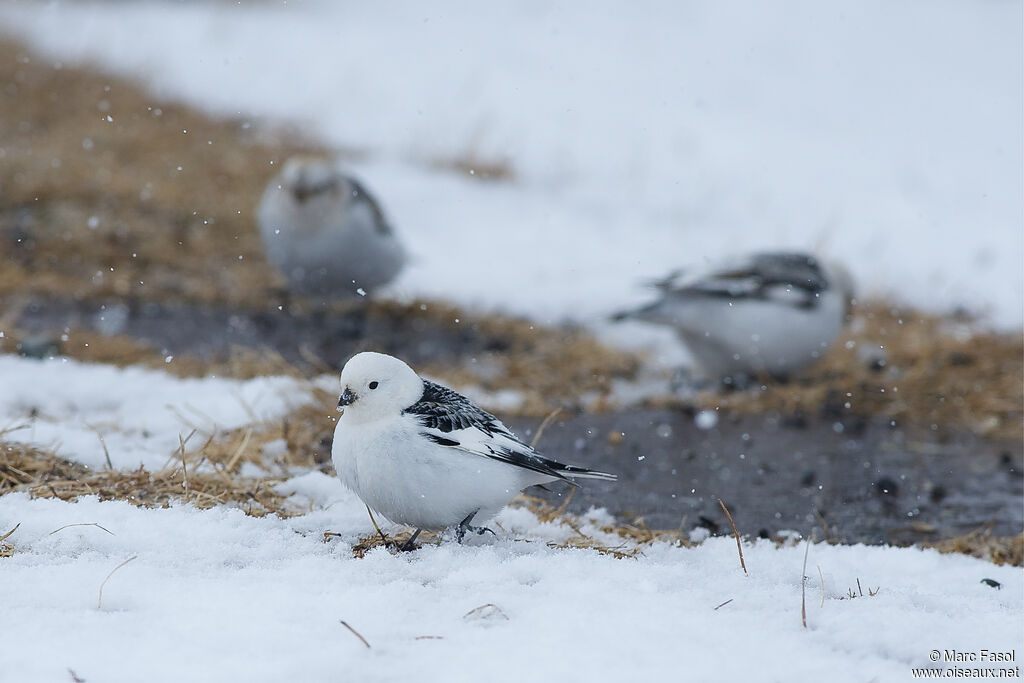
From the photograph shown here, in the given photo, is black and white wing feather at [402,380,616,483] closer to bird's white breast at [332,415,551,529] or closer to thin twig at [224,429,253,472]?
bird's white breast at [332,415,551,529]

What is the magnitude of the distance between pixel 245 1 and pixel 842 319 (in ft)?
60.9

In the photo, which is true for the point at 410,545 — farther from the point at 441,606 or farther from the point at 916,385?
the point at 916,385

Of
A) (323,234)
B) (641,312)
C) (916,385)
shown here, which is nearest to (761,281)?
(641,312)

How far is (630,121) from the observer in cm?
1377

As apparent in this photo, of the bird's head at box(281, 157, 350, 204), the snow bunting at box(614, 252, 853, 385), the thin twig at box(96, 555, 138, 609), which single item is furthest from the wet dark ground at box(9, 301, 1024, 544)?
the thin twig at box(96, 555, 138, 609)

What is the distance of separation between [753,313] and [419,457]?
139 inches

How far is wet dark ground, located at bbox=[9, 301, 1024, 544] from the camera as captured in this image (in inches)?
157

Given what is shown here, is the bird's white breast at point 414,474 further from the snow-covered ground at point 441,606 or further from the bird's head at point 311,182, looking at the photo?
the bird's head at point 311,182

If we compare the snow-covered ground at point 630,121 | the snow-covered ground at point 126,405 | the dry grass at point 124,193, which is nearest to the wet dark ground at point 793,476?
the snow-covered ground at point 126,405

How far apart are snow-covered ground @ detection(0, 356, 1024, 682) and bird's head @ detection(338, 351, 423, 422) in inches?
16.4

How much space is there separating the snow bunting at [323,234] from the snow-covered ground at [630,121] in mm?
776

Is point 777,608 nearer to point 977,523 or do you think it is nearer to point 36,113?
point 977,523

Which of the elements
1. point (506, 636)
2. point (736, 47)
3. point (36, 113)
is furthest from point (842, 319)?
point (736, 47)

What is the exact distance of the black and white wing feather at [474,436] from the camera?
2855 millimetres
